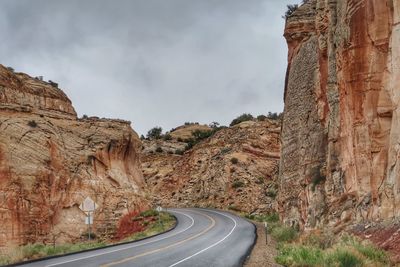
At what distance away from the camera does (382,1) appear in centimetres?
1819

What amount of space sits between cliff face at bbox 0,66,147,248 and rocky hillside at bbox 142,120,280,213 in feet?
64.0

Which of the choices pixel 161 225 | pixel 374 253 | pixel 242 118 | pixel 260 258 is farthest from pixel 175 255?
pixel 242 118

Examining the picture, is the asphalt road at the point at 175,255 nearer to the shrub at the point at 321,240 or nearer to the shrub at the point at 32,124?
the shrub at the point at 321,240

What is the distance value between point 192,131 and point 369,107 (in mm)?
89627

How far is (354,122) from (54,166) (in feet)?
73.9

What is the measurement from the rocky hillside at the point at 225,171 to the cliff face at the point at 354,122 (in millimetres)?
27921

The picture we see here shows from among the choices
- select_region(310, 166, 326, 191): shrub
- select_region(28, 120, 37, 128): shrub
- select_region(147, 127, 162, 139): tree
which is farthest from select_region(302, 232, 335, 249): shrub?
select_region(147, 127, 162, 139): tree

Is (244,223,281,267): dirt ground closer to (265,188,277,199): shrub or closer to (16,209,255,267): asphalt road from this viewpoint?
(16,209,255,267): asphalt road

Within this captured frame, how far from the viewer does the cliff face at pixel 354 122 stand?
1667 cm

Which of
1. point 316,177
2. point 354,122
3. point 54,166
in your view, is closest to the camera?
point 354,122

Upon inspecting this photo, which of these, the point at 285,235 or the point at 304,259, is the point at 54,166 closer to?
the point at 285,235

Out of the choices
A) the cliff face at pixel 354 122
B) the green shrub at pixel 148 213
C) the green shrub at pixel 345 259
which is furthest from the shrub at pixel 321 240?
the green shrub at pixel 148 213

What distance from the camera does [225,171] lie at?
2557 inches

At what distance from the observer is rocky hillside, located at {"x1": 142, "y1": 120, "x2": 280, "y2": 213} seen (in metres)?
60.9
